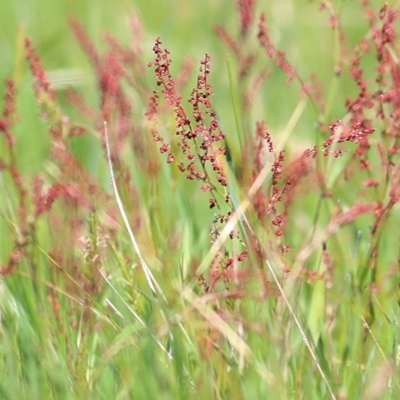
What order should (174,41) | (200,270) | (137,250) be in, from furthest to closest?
(174,41) → (200,270) → (137,250)

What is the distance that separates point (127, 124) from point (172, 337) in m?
0.74

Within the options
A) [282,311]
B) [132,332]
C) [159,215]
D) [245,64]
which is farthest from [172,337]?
[245,64]

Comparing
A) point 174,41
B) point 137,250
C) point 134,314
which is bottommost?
point 134,314

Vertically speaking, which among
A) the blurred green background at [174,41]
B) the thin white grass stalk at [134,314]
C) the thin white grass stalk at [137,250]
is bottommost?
the thin white grass stalk at [134,314]

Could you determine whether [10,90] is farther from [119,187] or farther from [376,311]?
[376,311]

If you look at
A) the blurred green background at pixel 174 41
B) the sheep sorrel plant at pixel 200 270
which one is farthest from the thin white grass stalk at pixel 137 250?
the blurred green background at pixel 174 41

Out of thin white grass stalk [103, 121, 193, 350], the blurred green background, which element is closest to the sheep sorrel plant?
thin white grass stalk [103, 121, 193, 350]

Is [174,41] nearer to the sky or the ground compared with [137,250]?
nearer to the sky

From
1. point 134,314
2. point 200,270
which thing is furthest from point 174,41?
point 134,314

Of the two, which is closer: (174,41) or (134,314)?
(134,314)

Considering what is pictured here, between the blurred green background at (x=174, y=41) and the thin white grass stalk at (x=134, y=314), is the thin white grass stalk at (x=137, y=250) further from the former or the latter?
the blurred green background at (x=174, y=41)

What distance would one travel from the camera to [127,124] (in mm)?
2408

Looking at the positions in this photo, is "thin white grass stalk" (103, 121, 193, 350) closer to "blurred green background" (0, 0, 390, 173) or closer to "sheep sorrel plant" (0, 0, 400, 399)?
"sheep sorrel plant" (0, 0, 400, 399)

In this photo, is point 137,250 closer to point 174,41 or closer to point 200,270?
point 200,270
